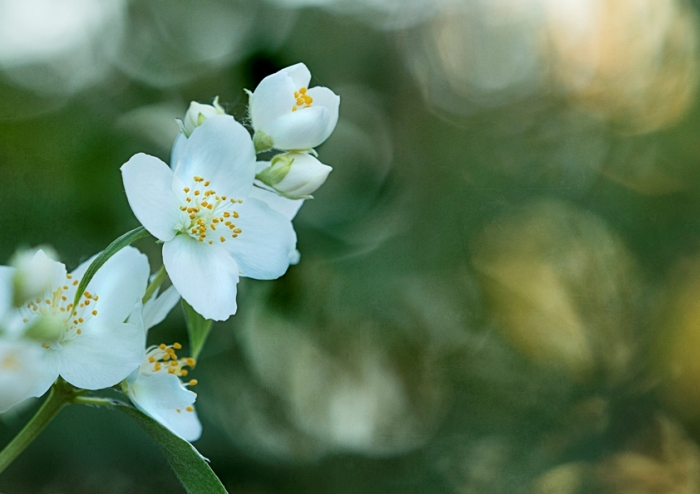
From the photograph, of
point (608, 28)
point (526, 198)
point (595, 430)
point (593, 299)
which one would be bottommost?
point (595, 430)

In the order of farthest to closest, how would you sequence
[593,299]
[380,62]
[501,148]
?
[380,62], [501,148], [593,299]

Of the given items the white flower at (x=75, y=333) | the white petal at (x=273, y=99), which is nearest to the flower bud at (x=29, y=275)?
the white flower at (x=75, y=333)

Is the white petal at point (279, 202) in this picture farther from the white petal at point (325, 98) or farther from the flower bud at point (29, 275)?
the flower bud at point (29, 275)

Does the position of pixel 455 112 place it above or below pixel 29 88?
above

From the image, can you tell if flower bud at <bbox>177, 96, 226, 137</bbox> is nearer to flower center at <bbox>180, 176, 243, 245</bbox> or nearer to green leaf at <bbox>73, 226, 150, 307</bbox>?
flower center at <bbox>180, 176, 243, 245</bbox>

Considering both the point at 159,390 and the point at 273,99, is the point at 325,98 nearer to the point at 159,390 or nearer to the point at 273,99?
the point at 273,99

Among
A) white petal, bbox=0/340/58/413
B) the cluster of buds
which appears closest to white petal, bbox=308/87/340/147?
the cluster of buds

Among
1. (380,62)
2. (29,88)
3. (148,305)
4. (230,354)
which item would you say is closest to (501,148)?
(380,62)

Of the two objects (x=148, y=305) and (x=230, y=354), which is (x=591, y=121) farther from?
(x=148, y=305)
